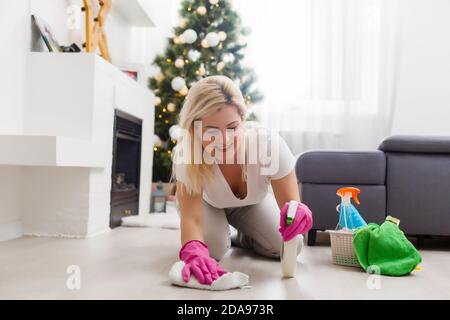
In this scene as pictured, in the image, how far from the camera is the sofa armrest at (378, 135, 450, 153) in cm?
234

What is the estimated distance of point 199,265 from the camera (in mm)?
1442

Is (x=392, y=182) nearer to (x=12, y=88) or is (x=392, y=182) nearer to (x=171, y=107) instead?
(x=12, y=88)

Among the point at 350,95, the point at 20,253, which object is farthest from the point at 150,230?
the point at 350,95

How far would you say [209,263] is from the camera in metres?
1.44

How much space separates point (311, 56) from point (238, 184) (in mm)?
3001

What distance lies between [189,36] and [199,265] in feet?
10.3

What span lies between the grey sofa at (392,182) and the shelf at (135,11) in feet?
7.23

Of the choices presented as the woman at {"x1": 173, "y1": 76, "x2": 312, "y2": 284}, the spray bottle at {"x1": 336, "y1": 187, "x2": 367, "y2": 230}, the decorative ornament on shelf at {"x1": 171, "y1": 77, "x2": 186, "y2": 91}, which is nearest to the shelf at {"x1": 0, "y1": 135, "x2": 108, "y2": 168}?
the woman at {"x1": 173, "y1": 76, "x2": 312, "y2": 284}

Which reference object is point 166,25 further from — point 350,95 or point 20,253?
point 20,253

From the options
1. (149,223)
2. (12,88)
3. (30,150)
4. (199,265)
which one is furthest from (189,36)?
(199,265)

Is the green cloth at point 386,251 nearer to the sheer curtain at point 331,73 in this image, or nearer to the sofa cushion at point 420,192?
the sofa cushion at point 420,192

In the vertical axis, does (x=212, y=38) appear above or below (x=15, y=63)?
above

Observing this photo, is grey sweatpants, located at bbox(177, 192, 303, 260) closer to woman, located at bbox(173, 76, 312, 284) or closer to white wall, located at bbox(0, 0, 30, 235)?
woman, located at bbox(173, 76, 312, 284)

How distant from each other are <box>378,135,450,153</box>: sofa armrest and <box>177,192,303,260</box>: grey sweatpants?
2.40 ft
